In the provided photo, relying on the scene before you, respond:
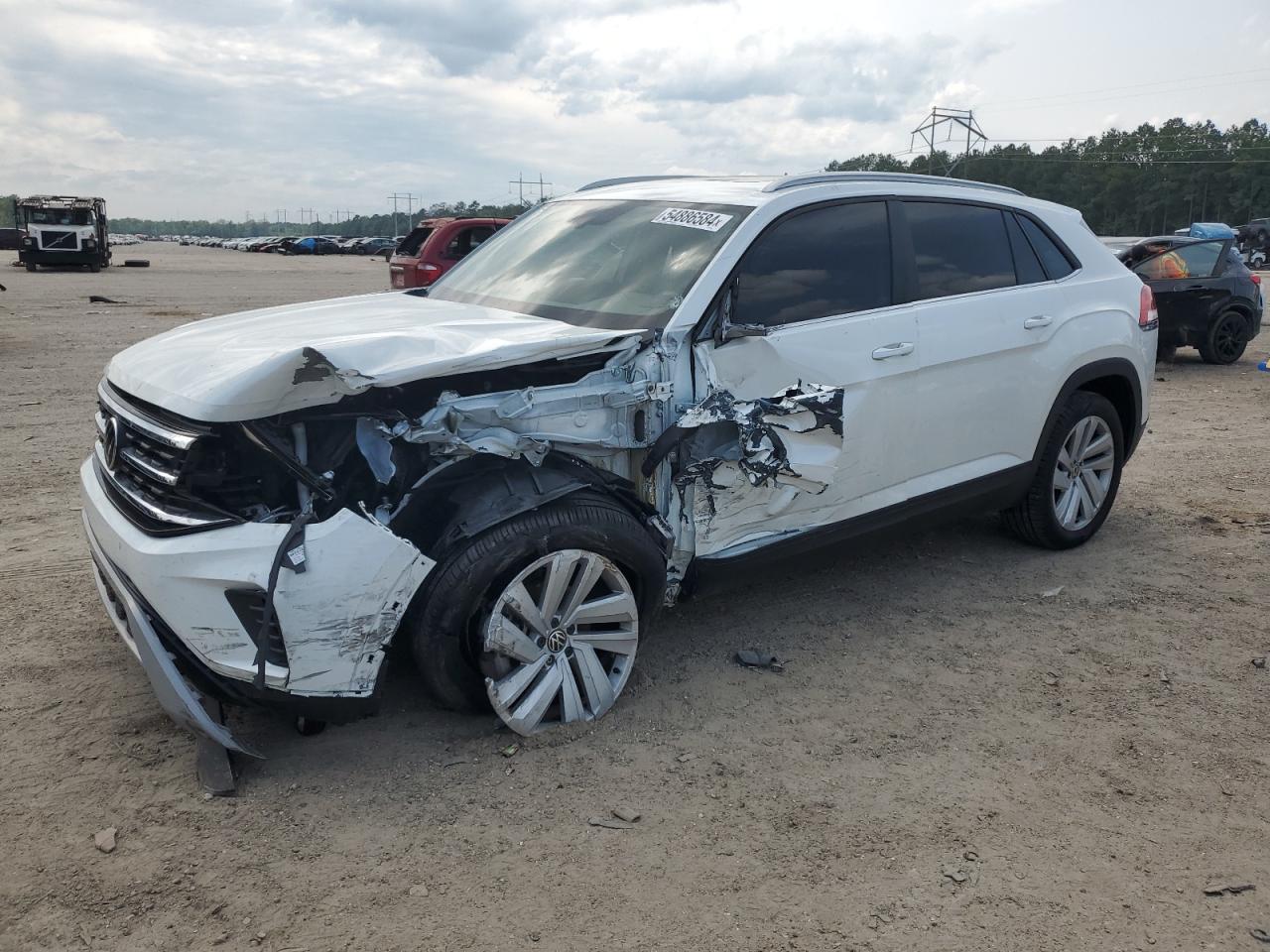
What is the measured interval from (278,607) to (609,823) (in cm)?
114

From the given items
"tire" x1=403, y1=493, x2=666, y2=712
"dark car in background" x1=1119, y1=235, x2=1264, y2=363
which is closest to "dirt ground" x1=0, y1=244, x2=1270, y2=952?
"tire" x1=403, y1=493, x2=666, y2=712

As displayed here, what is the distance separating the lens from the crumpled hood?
113 inches

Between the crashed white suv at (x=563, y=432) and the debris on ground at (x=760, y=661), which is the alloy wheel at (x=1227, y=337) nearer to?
the crashed white suv at (x=563, y=432)

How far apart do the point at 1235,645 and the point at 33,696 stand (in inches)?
186

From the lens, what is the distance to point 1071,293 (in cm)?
494

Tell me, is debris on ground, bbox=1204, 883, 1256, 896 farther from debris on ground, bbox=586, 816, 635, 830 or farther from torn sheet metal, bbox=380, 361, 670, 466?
torn sheet metal, bbox=380, 361, 670, 466

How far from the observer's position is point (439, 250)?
14336mm

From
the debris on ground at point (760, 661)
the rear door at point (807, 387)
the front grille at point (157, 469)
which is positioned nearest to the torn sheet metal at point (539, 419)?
the rear door at point (807, 387)

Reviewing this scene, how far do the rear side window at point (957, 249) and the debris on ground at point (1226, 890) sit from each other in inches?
96.9

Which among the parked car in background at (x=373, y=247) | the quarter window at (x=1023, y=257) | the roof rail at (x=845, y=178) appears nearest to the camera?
the roof rail at (x=845, y=178)

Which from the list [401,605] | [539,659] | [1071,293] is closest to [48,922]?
[401,605]

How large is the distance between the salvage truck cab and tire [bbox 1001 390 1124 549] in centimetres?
3544

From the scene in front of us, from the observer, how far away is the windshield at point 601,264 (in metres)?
3.73

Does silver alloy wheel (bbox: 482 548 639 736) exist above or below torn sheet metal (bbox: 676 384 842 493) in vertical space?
below
